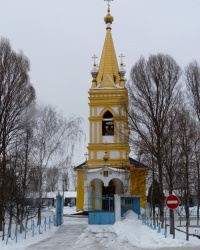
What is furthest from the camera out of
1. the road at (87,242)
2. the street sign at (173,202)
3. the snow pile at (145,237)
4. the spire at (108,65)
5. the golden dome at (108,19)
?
the golden dome at (108,19)

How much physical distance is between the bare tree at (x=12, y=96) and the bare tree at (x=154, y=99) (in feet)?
19.7

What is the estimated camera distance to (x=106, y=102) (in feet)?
113

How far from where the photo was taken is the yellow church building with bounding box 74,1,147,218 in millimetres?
30859

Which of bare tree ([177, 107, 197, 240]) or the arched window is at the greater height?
the arched window

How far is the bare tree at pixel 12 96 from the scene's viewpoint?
816 inches

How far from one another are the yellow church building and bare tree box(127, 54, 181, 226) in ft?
28.7

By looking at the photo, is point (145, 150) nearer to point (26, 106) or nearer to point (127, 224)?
point (127, 224)

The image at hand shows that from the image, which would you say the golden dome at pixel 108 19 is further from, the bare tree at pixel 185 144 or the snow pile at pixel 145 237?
the snow pile at pixel 145 237

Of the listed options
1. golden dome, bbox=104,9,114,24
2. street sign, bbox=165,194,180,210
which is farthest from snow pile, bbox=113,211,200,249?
golden dome, bbox=104,9,114,24

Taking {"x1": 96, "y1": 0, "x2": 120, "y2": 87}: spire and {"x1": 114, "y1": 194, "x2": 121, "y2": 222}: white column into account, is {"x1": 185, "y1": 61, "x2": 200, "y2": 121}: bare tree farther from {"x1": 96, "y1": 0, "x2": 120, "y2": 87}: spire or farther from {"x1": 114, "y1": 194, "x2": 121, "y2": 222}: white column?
{"x1": 96, "y1": 0, "x2": 120, "y2": 87}: spire

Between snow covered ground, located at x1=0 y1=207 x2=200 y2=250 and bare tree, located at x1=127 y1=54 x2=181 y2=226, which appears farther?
bare tree, located at x1=127 y1=54 x2=181 y2=226

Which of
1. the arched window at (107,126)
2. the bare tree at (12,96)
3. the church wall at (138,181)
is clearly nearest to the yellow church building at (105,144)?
the arched window at (107,126)

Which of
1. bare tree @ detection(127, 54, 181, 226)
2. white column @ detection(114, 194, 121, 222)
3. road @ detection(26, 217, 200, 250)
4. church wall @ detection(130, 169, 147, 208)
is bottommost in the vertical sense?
road @ detection(26, 217, 200, 250)

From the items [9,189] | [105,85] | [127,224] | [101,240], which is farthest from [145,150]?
[105,85]
